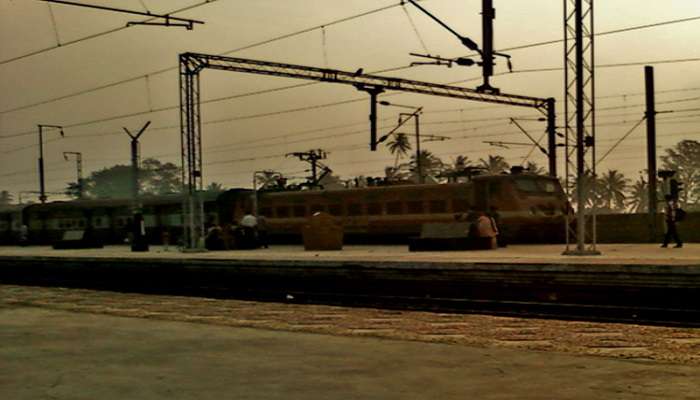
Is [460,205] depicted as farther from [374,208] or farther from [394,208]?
[374,208]

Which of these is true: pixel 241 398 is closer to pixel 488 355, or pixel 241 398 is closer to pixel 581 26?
pixel 488 355

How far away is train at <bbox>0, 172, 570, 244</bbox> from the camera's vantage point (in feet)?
98.7

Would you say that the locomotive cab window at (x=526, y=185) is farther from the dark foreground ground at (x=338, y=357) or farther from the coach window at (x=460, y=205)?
the dark foreground ground at (x=338, y=357)

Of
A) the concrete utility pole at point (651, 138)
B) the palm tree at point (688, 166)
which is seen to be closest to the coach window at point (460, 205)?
the concrete utility pole at point (651, 138)

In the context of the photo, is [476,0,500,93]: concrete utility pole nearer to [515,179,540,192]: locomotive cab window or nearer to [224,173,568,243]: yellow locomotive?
[224,173,568,243]: yellow locomotive

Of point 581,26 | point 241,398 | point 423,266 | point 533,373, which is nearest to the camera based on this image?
point 241,398

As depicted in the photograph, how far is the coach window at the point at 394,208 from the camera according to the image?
32344mm

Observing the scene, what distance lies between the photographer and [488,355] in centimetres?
879

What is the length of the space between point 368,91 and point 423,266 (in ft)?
49.2

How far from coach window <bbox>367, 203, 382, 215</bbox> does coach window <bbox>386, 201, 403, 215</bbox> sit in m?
0.40

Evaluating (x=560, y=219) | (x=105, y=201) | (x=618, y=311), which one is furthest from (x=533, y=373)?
(x=105, y=201)

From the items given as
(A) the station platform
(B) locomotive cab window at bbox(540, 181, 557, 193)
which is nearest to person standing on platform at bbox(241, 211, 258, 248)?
(A) the station platform

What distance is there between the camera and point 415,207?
31.8 metres

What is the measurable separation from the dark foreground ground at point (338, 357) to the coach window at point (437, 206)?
56.7ft
